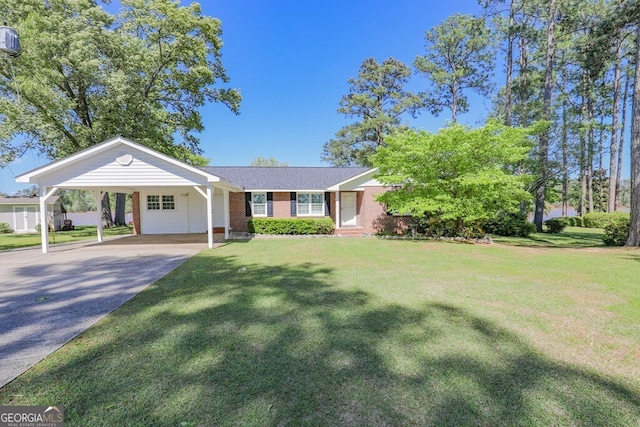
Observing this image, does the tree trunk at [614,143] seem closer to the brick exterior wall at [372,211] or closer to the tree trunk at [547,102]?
the tree trunk at [547,102]

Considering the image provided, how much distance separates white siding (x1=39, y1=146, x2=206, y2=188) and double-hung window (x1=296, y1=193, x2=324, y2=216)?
8558 millimetres

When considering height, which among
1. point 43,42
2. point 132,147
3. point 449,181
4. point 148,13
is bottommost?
point 449,181

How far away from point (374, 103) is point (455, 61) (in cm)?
803

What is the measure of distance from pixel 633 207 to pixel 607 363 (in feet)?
40.2

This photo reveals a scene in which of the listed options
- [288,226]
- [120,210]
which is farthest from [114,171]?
[120,210]

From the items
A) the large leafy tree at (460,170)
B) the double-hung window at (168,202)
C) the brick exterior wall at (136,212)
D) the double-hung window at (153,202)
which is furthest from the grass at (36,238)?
the large leafy tree at (460,170)

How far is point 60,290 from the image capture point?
18.4ft

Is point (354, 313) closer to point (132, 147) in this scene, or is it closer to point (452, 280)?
point (452, 280)

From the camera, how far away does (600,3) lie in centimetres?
2033

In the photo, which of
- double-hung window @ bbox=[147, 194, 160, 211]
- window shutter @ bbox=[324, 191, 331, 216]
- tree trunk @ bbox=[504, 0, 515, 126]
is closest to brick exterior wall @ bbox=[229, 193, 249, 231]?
double-hung window @ bbox=[147, 194, 160, 211]

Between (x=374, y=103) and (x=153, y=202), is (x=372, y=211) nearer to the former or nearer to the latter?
(x=153, y=202)

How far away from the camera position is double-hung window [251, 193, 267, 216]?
17.3m

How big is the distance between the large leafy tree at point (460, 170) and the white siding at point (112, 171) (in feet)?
32.2

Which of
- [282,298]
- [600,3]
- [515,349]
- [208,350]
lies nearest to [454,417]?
[515,349]
